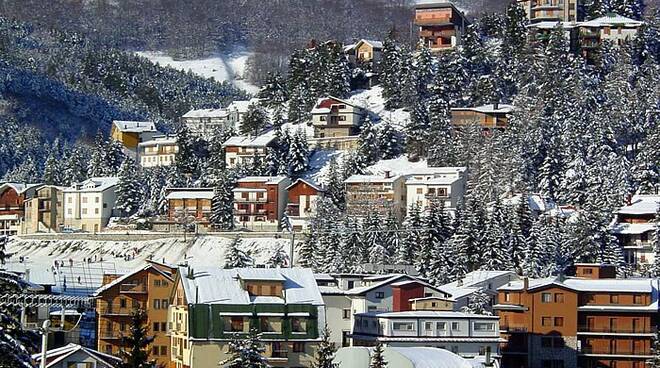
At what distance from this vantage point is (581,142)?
9475cm

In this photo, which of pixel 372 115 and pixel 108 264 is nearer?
pixel 108 264

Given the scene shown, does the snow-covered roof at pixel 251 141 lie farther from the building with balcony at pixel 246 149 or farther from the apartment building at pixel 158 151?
the apartment building at pixel 158 151

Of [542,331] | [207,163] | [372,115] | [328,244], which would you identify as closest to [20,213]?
[207,163]

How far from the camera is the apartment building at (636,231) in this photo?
8419 centimetres

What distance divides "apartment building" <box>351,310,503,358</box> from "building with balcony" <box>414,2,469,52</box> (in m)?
61.6

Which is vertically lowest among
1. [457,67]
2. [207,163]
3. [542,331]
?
[542,331]

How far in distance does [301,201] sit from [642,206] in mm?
23342

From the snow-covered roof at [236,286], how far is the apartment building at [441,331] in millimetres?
3590

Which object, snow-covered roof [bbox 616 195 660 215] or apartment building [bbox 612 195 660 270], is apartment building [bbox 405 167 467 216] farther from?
apartment building [bbox 612 195 660 270]

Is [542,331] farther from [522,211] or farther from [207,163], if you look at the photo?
[207,163]

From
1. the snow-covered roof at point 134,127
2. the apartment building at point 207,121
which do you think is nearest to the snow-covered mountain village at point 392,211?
the apartment building at point 207,121

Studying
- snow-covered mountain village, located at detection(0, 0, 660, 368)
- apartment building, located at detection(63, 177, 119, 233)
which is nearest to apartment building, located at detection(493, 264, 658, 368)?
snow-covered mountain village, located at detection(0, 0, 660, 368)

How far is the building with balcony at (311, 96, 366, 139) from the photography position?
110 meters

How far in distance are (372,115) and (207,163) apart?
12192mm
